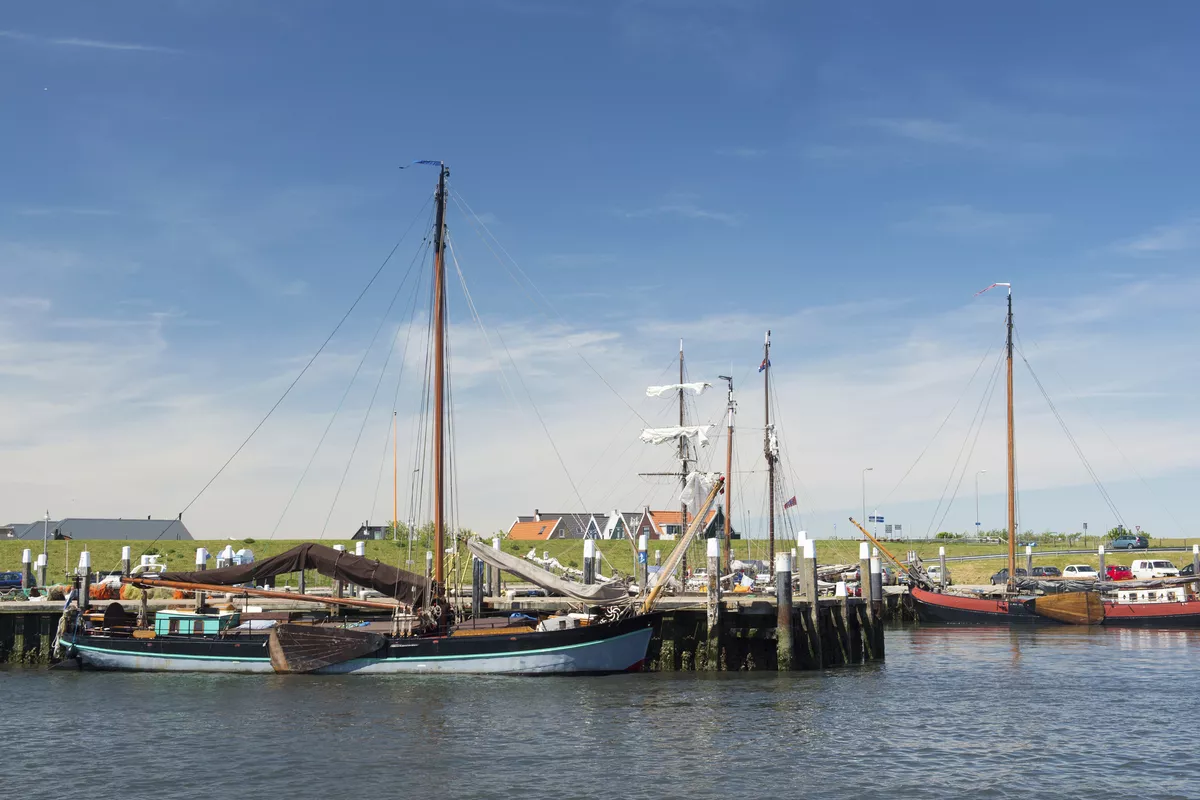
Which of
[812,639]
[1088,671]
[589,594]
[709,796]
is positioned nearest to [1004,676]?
[1088,671]

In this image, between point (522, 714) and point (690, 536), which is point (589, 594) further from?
point (522, 714)

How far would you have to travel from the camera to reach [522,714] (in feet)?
115

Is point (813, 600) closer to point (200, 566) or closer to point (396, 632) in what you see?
point (396, 632)

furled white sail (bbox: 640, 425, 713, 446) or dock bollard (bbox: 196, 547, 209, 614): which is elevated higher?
furled white sail (bbox: 640, 425, 713, 446)

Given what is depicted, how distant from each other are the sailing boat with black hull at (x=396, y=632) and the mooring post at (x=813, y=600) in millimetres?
4928

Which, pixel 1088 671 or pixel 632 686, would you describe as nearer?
pixel 632 686

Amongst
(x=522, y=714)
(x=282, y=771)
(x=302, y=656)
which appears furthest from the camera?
(x=302, y=656)

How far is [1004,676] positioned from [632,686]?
15649mm

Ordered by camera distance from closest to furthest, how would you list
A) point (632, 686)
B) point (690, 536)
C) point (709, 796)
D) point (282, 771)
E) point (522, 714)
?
point (709, 796), point (282, 771), point (522, 714), point (632, 686), point (690, 536)

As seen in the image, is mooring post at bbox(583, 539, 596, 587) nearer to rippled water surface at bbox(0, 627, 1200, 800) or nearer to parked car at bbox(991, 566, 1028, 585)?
rippled water surface at bbox(0, 627, 1200, 800)

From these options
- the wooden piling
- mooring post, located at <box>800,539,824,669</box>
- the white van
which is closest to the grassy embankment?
the white van

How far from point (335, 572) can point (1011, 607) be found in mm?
44783

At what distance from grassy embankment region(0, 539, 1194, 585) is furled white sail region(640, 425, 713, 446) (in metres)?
9.19

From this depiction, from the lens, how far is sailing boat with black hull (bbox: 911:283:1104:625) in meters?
68.6
